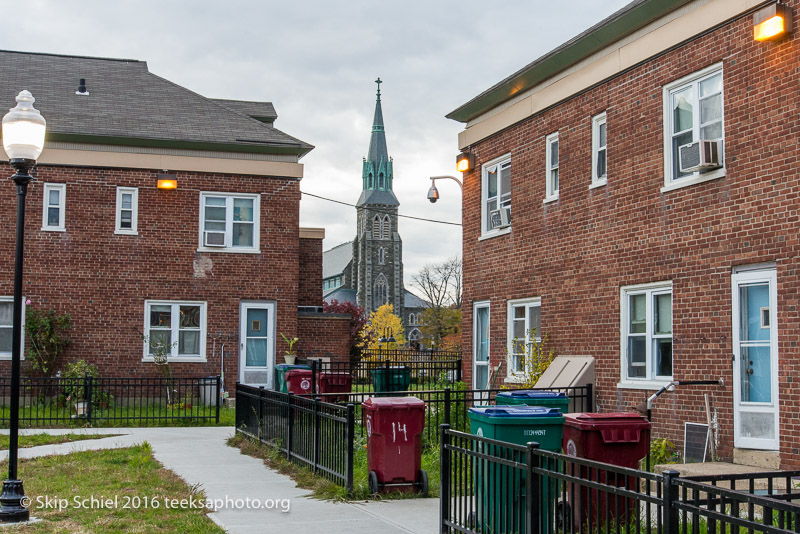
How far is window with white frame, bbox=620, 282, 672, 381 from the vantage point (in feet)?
44.6

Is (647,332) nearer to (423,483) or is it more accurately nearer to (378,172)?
(423,483)

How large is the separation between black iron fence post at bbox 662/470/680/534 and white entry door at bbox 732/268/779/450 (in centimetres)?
679

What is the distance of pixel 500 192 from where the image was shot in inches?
749

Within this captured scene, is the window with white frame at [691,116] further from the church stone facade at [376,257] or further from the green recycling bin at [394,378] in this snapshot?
the church stone facade at [376,257]

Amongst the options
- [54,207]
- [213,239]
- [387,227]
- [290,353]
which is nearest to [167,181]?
[213,239]

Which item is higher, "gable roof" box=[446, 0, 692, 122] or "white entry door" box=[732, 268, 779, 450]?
"gable roof" box=[446, 0, 692, 122]

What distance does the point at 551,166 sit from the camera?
17125 millimetres

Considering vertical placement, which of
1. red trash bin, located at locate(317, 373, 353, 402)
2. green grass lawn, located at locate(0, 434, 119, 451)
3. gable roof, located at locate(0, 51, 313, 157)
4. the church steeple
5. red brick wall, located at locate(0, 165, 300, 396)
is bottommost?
green grass lawn, located at locate(0, 434, 119, 451)

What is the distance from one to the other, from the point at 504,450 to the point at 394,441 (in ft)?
9.39

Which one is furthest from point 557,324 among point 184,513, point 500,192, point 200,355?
point 200,355

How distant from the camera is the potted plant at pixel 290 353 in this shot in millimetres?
24641

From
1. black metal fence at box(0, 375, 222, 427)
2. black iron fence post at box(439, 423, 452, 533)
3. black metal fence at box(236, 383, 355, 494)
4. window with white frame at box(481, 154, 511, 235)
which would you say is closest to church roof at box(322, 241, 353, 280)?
black metal fence at box(0, 375, 222, 427)

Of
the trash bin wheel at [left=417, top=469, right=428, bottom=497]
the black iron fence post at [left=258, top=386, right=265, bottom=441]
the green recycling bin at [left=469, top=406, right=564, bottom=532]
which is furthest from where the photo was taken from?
the black iron fence post at [left=258, top=386, right=265, bottom=441]

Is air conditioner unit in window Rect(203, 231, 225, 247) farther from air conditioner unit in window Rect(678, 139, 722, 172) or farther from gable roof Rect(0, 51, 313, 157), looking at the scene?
air conditioner unit in window Rect(678, 139, 722, 172)
